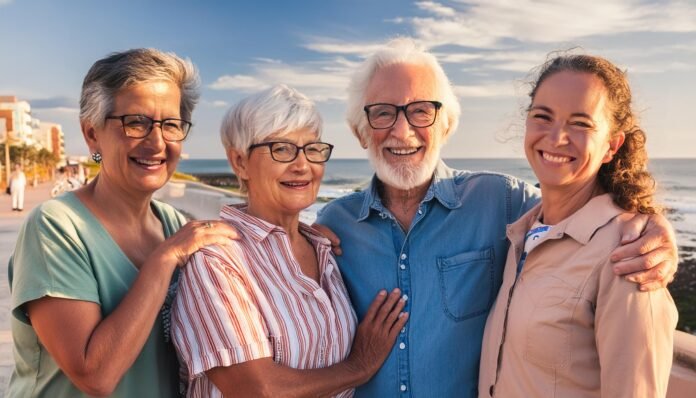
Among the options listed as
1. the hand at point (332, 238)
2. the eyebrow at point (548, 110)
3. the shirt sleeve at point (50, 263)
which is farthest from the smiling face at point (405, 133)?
the shirt sleeve at point (50, 263)

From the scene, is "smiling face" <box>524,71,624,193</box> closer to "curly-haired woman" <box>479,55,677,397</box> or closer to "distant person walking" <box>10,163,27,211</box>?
"curly-haired woman" <box>479,55,677,397</box>

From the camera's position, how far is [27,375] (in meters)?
2.12

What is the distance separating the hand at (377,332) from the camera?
7.82 ft

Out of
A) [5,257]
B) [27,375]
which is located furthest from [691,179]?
[27,375]

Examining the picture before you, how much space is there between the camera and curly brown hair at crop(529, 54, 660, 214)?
6.76 ft

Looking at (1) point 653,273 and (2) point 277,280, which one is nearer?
(1) point 653,273

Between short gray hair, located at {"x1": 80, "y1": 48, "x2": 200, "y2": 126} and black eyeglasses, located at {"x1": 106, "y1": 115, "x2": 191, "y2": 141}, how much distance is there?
0.22ft

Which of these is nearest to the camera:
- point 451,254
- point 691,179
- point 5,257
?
point 451,254

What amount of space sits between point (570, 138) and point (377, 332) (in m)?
1.10

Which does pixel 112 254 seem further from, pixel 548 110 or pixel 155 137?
pixel 548 110

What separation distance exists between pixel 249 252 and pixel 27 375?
2.99 ft

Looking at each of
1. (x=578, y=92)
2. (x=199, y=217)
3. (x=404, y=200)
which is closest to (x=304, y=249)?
(x=404, y=200)

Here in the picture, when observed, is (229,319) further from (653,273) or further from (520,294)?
(653,273)

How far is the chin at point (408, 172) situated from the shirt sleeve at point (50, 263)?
52.9 inches
